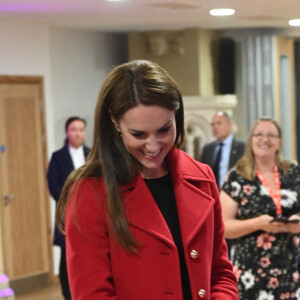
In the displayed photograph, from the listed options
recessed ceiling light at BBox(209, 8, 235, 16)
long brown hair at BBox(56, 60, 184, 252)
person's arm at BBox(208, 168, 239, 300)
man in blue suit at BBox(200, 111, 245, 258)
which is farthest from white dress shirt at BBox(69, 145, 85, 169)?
long brown hair at BBox(56, 60, 184, 252)

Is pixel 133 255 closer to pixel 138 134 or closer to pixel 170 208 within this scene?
pixel 170 208

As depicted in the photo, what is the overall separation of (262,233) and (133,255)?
7.65ft

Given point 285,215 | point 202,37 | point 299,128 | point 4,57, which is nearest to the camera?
point 285,215

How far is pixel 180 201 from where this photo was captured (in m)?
1.87

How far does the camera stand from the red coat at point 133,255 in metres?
1.73

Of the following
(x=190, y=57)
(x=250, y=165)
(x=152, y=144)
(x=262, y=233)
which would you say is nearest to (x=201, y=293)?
(x=152, y=144)

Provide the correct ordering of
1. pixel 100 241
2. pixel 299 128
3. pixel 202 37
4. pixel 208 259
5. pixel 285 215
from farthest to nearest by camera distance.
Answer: pixel 299 128
pixel 202 37
pixel 285 215
pixel 208 259
pixel 100 241

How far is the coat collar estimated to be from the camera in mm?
1779

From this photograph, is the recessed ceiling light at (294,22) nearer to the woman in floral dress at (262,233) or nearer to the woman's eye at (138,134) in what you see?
the woman in floral dress at (262,233)

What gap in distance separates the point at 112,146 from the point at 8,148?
225 inches

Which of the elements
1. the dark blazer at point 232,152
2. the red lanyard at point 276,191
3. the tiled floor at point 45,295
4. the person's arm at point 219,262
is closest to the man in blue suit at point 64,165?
the tiled floor at point 45,295

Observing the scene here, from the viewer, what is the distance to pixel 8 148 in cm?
736

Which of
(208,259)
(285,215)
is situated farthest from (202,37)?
(208,259)

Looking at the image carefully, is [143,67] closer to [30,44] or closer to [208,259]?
[208,259]
